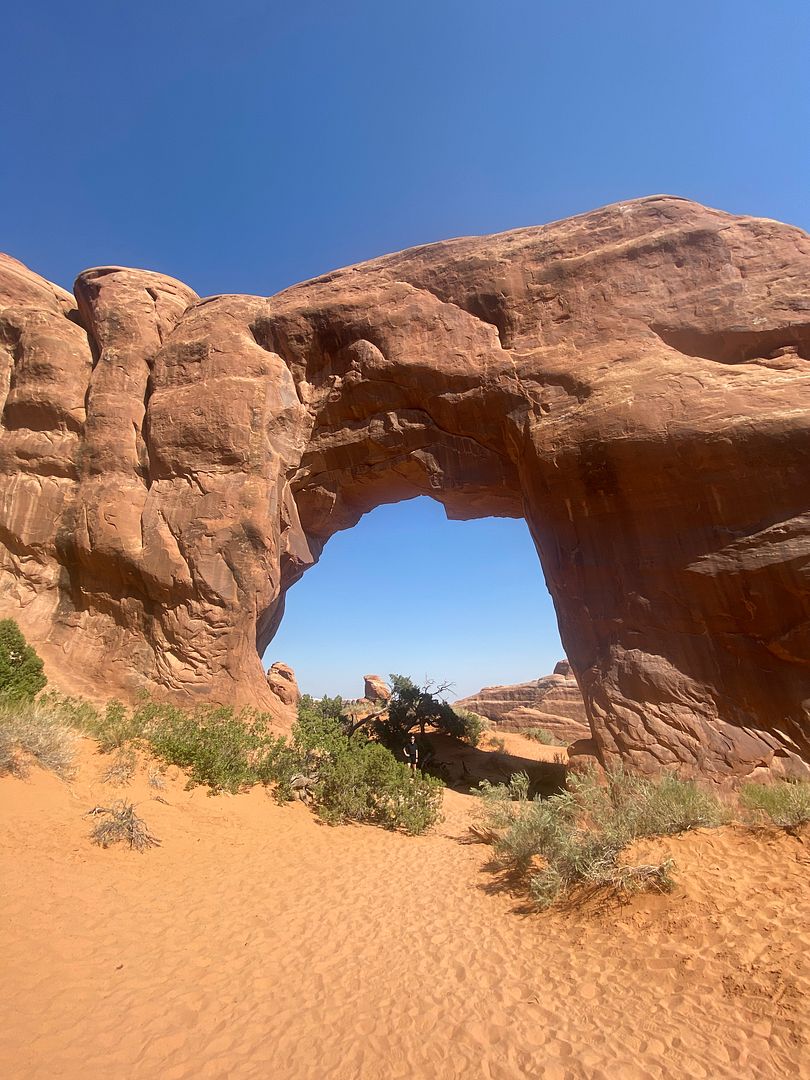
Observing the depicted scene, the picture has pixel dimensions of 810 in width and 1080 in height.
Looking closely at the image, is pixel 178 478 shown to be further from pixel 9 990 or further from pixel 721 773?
pixel 721 773

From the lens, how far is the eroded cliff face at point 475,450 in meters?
9.54

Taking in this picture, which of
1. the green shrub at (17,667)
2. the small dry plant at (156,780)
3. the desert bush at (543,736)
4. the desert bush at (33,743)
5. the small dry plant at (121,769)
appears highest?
the green shrub at (17,667)

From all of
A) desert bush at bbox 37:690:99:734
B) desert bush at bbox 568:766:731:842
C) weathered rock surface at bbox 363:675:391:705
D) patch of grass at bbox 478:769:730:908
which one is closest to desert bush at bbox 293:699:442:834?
patch of grass at bbox 478:769:730:908

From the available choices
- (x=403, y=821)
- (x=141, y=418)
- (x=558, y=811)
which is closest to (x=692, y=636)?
(x=558, y=811)

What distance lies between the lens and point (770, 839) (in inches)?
217

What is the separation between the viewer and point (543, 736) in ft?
79.6

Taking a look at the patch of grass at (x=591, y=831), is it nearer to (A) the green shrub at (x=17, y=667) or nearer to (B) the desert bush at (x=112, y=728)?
(B) the desert bush at (x=112, y=728)

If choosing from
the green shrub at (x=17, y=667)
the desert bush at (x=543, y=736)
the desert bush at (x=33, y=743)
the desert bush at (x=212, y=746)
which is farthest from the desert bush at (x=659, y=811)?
the desert bush at (x=543, y=736)

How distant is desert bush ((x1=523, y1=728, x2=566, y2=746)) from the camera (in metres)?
24.1

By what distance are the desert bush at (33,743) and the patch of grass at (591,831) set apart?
20.2 feet

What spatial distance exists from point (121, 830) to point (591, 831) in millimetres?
5482

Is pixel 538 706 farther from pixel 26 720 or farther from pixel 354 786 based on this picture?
pixel 26 720

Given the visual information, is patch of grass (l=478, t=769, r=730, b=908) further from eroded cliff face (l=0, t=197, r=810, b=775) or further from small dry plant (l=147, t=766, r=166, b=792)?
small dry plant (l=147, t=766, r=166, b=792)

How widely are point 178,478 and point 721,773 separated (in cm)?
1308
